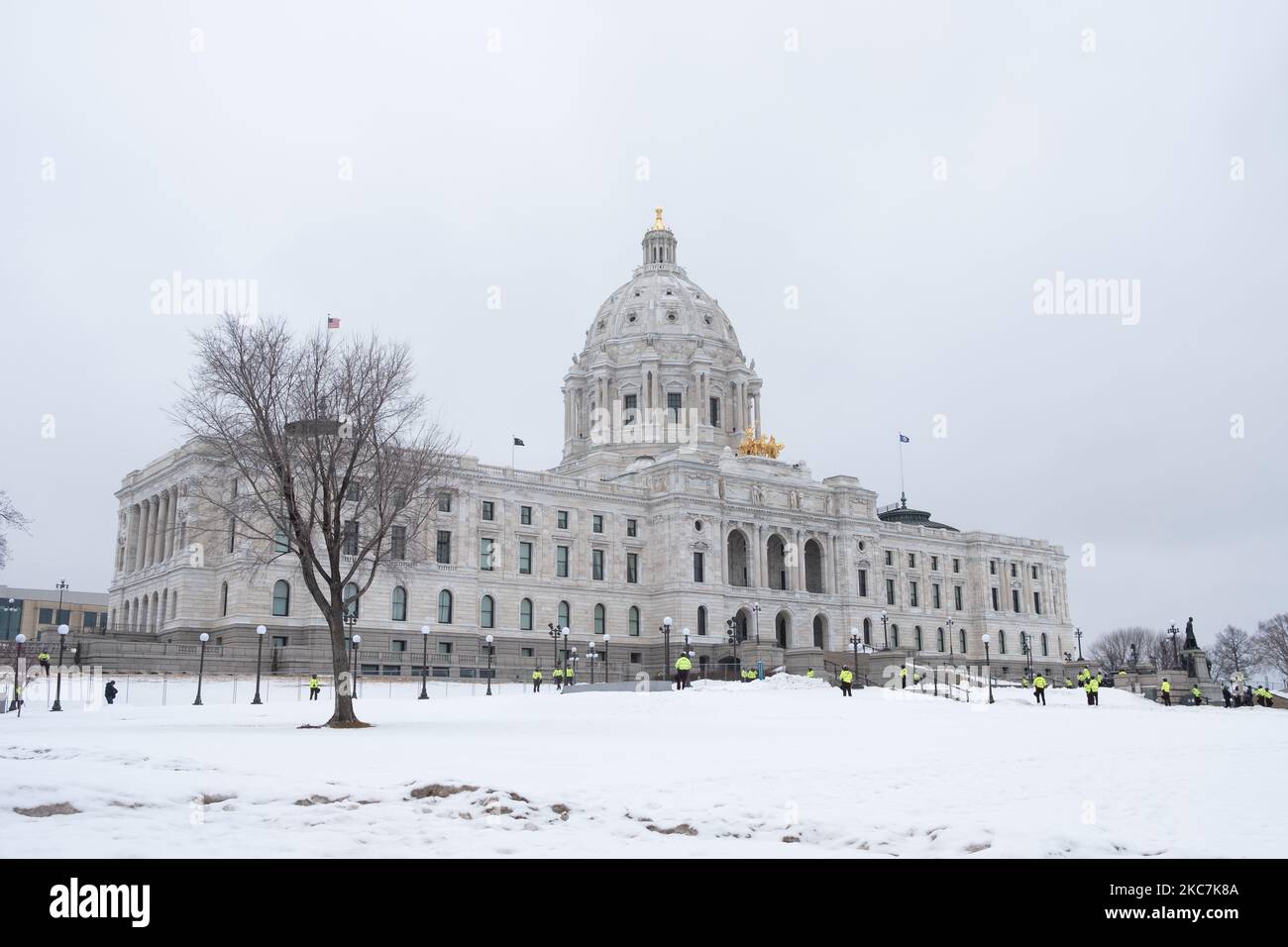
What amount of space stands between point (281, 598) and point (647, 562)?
29.1 meters

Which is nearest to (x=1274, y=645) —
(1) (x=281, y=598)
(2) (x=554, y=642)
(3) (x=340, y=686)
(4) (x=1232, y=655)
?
(4) (x=1232, y=655)

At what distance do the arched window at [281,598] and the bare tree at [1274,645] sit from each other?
326ft

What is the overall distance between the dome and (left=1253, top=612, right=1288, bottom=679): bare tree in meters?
65.4

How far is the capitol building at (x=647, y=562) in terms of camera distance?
69625 mm

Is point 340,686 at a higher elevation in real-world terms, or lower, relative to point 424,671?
higher

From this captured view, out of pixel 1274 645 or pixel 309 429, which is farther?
pixel 1274 645

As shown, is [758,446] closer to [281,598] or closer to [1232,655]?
[281,598]

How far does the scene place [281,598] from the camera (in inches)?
2689

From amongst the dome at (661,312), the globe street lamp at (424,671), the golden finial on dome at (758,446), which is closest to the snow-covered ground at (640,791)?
the globe street lamp at (424,671)

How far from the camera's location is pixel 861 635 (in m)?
94.8

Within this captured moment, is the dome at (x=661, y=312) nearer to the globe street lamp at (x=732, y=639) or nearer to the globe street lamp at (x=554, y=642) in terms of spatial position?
the globe street lamp at (x=732, y=639)

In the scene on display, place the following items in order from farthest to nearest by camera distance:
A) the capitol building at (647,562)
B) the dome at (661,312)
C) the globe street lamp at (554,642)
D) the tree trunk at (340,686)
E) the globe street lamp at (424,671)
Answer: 1. the dome at (661,312)
2. the capitol building at (647,562)
3. the globe street lamp at (554,642)
4. the globe street lamp at (424,671)
5. the tree trunk at (340,686)

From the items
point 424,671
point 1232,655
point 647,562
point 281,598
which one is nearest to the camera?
point 424,671

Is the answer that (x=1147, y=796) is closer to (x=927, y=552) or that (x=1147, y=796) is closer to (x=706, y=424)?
(x=706, y=424)
